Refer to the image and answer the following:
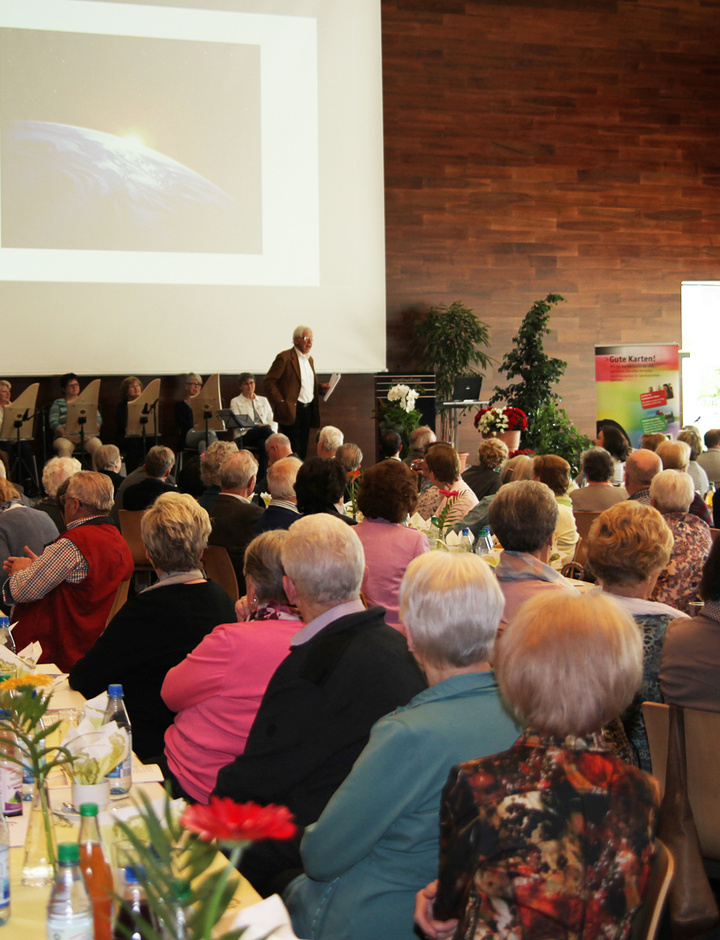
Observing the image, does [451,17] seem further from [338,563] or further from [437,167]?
[338,563]

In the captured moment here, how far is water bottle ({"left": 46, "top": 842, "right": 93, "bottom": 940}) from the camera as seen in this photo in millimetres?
1183

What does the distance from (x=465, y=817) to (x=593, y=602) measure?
0.37 meters

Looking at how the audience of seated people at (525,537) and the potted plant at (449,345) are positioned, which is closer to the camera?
the audience of seated people at (525,537)

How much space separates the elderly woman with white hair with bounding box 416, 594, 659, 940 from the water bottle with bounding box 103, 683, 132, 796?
0.75m

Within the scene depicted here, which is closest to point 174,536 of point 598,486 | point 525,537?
point 525,537

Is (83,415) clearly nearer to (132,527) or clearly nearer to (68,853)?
(132,527)

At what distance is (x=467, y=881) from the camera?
4.57ft

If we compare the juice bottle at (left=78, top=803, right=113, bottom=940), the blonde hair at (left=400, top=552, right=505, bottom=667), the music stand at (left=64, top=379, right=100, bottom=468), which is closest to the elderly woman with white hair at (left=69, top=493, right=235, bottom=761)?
the blonde hair at (left=400, top=552, right=505, bottom=667)

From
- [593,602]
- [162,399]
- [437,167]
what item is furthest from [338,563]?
[437,167]

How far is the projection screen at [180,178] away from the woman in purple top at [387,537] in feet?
22.4

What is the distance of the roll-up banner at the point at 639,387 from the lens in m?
12.7

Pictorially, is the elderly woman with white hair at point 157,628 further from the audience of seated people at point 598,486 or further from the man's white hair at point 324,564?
the audience of seated people at point 598,486

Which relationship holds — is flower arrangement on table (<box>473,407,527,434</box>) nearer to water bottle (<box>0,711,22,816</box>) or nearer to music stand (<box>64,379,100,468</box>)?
music stand (<box>64,379,100,468</box>)

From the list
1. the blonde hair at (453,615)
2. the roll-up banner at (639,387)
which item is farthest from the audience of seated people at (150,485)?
the roll-up banner at (639,387)
